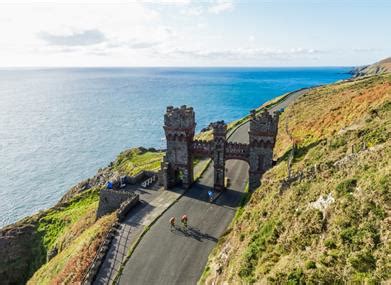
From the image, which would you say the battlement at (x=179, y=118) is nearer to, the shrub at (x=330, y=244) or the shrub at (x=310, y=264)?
the shrub at (x=330, y=244)

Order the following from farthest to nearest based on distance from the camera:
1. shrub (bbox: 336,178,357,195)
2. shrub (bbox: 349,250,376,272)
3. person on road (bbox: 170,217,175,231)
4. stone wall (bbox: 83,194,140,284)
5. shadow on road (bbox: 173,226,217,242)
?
person on road (bbox: 170,217,175,231) → shadow on road (bbox: 173,226,217,242) → stone wall (bbox: 83,194,140,284) → shrub (bbox: 336,178,357,195) → shrub (bbox: 349,250,376,272)

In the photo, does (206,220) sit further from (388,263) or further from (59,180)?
(59,180)

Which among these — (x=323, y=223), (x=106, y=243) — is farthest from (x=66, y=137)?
(x=323, y=223)

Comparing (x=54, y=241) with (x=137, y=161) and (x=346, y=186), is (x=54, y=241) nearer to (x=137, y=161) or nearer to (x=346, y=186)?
(x=137, y=161)

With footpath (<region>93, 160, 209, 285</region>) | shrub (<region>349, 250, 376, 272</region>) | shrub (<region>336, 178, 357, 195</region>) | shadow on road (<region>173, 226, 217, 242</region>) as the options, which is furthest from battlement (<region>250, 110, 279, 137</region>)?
shrub (<region>349, 250, 376, 272</region>)

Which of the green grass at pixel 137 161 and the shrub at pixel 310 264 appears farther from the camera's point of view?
the green grass at pixel 137 161

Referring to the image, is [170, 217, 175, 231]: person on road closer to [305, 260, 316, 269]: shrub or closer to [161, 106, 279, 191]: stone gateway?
[161, 106, 279, 191]: stone gateway

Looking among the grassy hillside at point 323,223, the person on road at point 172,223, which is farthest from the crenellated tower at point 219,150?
the person on road at point 172,223
